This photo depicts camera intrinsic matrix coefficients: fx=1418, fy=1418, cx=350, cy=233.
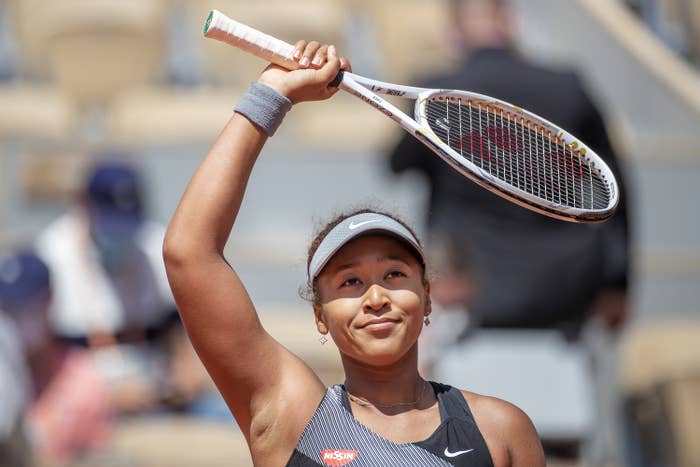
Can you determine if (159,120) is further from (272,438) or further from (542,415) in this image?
(272,438)

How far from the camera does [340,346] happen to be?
222cm

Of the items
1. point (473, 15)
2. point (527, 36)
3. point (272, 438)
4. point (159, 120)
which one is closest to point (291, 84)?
point (272, 438)

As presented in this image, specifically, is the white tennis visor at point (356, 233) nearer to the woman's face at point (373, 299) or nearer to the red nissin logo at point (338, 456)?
the woman's face at point (373, 299)

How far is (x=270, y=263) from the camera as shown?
7117mm

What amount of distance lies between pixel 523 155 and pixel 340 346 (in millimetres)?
535

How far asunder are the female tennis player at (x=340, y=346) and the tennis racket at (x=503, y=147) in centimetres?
20

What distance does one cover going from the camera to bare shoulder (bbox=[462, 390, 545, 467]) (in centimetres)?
217

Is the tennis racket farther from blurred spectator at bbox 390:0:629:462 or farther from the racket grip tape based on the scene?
blurred spectator at bbox 390:0:629:462

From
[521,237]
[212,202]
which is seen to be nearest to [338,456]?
[212,202]

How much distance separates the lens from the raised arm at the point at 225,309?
7.10 ft

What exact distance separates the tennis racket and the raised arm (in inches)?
10.8

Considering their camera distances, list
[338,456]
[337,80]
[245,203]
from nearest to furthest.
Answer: [338,456], [337,80], [245,203]

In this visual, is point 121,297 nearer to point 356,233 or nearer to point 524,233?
point 524,233

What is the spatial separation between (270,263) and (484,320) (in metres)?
2.45
